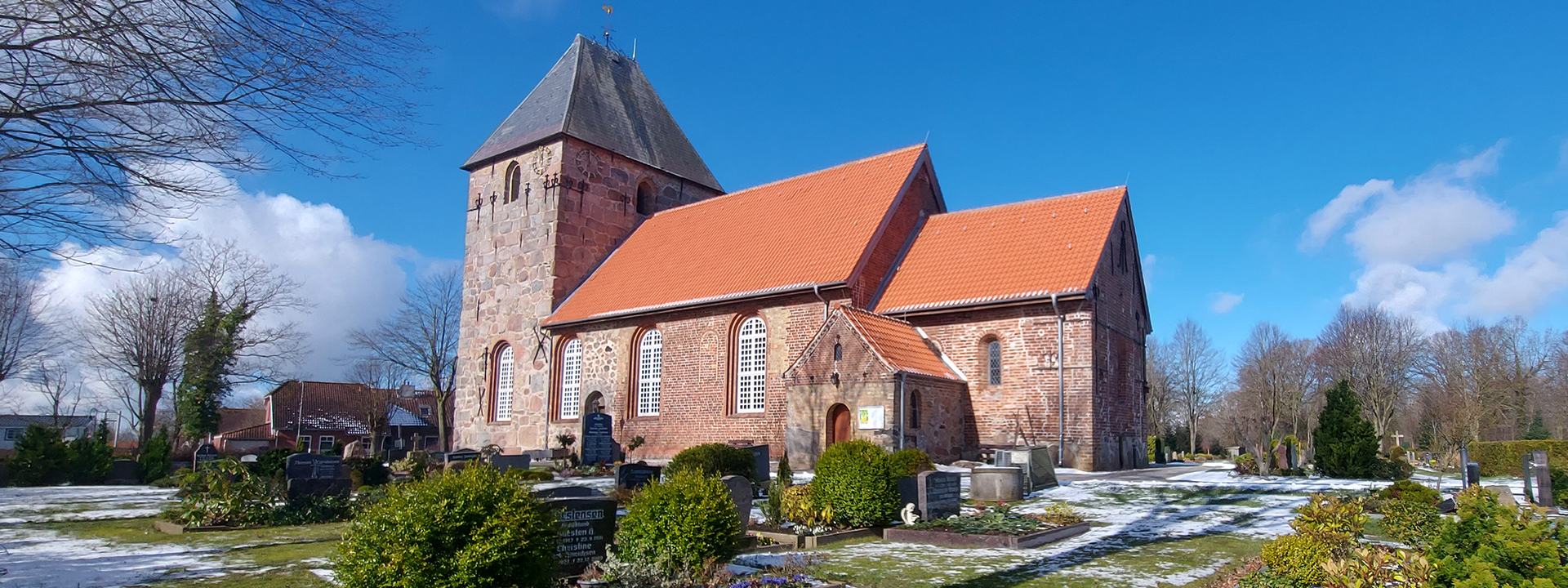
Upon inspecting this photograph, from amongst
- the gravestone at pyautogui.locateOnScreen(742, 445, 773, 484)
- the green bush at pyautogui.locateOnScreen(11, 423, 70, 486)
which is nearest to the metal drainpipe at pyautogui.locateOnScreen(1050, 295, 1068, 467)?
the gravestone at pyautogui.locateOnScreen(742, 445, 773, 484)

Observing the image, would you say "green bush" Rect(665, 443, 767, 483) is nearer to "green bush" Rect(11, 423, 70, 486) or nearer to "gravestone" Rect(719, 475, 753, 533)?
"gravestone" Rect(719, 475, 753, 533)

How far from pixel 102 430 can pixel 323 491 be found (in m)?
17.7

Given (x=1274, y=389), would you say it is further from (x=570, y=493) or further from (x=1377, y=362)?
(x=570, y=493)

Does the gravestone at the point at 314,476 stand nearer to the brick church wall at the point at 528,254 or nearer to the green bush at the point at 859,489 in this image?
the green bush at the point at 859,489

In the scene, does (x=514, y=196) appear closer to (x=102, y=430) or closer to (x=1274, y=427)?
(x=102, y=430)

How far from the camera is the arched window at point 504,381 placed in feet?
102

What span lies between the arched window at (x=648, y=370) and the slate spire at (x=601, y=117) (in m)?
8.19

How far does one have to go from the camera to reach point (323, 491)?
1373 centimetres

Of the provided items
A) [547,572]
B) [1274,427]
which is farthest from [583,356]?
[1274,427]

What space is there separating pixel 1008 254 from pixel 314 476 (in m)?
16.1

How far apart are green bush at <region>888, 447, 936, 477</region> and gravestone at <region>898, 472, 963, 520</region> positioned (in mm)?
210

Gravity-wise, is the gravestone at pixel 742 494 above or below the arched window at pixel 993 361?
below

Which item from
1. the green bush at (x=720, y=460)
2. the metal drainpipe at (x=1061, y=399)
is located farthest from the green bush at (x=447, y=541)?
the metal drainpipe at (x=1061, y=399)

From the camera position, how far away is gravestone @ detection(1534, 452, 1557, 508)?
581 inches
